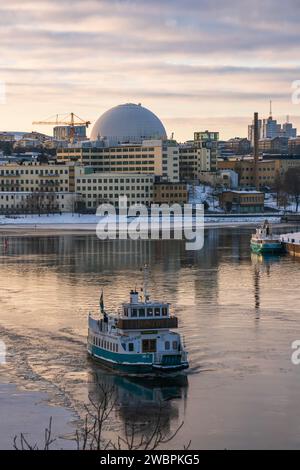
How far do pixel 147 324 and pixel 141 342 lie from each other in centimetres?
56

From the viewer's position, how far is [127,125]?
158 metres

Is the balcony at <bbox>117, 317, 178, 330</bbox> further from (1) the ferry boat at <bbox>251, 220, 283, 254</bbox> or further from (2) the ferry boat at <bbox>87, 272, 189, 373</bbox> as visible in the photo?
Result: (1) the ferry boat at <bbox>251, 220, 283, 254</bbox>

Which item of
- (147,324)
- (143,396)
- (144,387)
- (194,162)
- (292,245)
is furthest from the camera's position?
(194,162)

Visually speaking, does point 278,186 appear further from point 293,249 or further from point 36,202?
point 293,249

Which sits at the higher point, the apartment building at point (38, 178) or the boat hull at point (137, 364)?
the apartment building at point (38, 178)

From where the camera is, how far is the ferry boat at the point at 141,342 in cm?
2495

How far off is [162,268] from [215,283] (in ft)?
24.7

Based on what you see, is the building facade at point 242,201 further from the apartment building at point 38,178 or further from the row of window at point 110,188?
the apartment building at point 38,178

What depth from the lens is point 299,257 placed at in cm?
6131

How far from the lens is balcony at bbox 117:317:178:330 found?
84.0ft

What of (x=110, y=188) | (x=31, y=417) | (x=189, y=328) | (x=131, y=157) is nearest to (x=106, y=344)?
(x=189, y=328)

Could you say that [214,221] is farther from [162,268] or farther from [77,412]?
[77,412]

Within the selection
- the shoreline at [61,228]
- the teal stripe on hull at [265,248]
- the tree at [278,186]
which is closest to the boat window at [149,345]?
the teal stripe on hull at [265,248]
